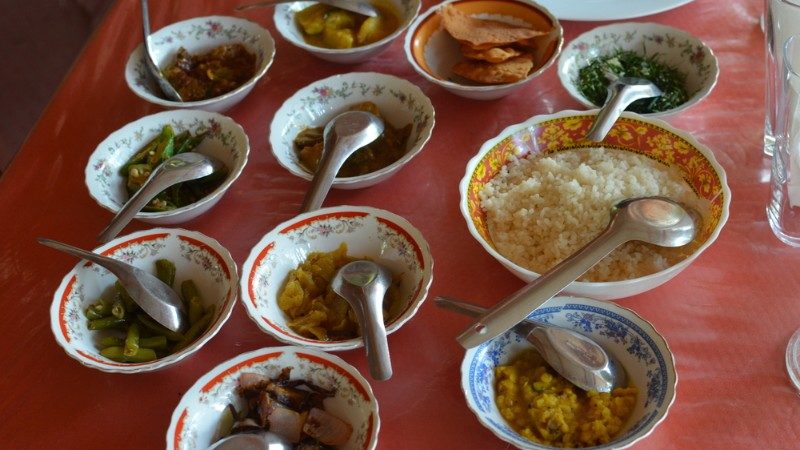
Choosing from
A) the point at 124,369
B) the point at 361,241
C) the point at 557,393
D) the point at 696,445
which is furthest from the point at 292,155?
the point at 696,445

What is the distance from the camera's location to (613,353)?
0.93 metres

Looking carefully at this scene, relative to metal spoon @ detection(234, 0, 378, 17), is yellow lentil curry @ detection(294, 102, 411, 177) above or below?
below

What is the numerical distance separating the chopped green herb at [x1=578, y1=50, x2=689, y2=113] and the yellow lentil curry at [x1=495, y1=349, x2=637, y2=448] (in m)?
0.60

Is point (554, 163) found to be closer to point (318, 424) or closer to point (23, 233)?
point (318, 424)

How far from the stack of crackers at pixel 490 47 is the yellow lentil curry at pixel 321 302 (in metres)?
0.47

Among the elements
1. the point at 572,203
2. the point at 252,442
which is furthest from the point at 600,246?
the point at 252,442

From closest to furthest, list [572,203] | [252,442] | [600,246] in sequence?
[252,442] < [600,246] < [572,203]

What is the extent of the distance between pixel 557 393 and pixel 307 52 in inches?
38.8

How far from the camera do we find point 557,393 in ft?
Result: 2.93

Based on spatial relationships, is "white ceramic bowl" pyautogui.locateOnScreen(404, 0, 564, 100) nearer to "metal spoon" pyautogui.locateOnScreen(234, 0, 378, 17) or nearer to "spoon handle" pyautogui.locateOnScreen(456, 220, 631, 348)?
"metal spoon" pyautogui.locateOnScreen(234, 0, 378, 17)

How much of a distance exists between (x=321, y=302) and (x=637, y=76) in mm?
737

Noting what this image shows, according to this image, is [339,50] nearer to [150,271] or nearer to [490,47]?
[490,47]

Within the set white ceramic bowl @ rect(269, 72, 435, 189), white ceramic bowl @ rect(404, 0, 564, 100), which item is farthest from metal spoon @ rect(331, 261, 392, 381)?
white ceramic bowl @ rect(404, 0, 564, 100)

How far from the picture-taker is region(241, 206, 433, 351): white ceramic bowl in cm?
100
